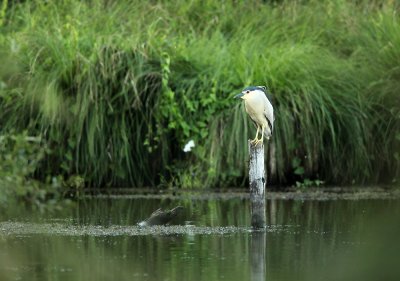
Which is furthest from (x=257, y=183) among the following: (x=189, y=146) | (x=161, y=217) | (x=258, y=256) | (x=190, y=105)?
(x=190, y=105)

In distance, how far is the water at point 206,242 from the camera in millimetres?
8398

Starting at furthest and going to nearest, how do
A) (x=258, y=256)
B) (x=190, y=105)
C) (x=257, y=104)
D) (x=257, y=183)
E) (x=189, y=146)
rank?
(x=190, y=105)
(x=189, y=146)
(x=257, y=104)
(x=257, y=183)
(x=258, y=256)

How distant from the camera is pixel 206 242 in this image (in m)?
9.77

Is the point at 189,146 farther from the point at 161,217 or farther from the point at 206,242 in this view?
the point at 206,242

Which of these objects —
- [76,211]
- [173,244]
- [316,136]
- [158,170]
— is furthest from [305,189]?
[173,244]

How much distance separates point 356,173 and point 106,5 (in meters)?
4.51

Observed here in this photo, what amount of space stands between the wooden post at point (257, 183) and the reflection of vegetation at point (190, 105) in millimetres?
3206

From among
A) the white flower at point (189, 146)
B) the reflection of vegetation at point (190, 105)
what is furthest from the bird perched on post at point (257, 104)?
the white flower at point (189, 146)

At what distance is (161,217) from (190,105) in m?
3.33

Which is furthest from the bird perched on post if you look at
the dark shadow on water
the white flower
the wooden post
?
the white flower

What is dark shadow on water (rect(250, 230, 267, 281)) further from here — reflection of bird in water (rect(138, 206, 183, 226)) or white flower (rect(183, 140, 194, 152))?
white flower (rect(183, 140, 194, 152))

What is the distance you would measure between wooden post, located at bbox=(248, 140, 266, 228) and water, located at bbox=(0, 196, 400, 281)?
151mm

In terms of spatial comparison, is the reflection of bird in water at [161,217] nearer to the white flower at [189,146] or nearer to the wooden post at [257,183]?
the wooden post at [257,183]

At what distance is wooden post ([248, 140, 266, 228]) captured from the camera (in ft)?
33.2
